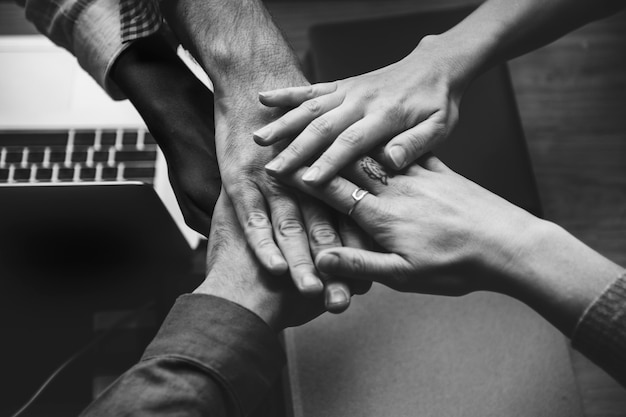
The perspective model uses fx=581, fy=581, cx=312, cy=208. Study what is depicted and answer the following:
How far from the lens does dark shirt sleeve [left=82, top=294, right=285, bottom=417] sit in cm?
55

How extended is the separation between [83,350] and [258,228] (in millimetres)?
317

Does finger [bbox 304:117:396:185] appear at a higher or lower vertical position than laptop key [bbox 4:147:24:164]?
higher

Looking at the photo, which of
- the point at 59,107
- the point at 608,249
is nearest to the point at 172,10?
the point at 59,107

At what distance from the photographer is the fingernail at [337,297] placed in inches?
24.8

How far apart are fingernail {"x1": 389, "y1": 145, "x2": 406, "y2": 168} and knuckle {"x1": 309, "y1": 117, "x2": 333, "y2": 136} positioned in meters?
0.08

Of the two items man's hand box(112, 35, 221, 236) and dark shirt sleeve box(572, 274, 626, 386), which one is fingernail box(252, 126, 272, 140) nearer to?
man's hand box(112, 35, 221, 236)

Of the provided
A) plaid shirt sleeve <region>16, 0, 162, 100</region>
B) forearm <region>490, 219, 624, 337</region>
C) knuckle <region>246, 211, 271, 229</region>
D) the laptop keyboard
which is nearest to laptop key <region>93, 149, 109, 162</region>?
the laptop keyboard

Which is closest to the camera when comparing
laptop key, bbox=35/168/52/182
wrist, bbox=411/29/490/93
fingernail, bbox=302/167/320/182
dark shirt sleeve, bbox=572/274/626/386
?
dark shirt sleeve, bbox=572/274/626/386

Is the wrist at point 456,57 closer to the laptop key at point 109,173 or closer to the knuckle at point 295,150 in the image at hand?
the knuckle at point 295,150

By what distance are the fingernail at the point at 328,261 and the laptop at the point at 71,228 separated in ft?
0.69

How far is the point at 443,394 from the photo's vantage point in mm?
695

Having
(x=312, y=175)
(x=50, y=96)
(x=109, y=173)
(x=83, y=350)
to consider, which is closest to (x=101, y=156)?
(x=109, y=173)

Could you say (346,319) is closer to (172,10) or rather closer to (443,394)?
(443,394)

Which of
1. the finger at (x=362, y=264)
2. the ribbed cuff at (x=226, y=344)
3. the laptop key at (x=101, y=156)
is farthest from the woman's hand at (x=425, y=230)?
the laptop key at (x=101, y=156)
